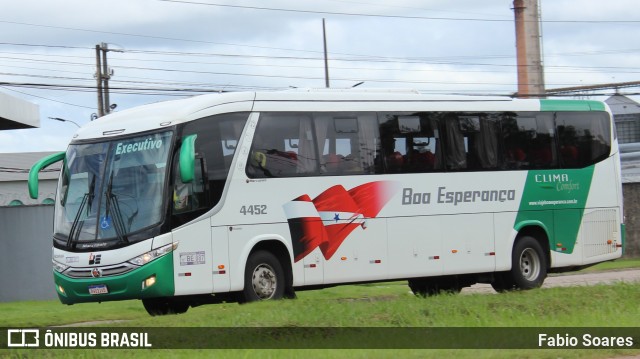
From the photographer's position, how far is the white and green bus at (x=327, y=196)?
16.5m

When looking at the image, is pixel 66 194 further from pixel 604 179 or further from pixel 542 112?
→ pixel 604 179

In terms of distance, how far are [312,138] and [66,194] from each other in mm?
4060

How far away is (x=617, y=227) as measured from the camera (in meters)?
22.4

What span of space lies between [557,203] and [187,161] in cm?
854

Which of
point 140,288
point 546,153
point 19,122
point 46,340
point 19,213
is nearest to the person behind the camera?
point 46,340

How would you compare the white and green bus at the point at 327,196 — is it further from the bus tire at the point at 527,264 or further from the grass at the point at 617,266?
the grass at the point at 617,266

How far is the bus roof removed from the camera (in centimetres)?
1698

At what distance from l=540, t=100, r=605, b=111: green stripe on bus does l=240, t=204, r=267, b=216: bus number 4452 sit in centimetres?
688

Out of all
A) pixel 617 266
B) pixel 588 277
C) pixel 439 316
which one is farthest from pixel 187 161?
pixel 617 266

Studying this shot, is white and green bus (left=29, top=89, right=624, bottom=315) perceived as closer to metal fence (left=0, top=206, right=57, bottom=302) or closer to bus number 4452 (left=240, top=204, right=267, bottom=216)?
bus number 4452 (left=240, top=204, right=267, bottom=216)

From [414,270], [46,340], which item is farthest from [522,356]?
[414,270]

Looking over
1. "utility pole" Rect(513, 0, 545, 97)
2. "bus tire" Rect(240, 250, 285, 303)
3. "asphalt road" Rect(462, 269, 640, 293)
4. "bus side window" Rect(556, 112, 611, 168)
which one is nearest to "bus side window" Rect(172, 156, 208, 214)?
"bus tire" Rect(240, 250, 285, 303)

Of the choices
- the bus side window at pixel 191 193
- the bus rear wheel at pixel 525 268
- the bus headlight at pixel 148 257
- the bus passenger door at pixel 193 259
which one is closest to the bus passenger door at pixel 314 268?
the bus passenger door at pixel 193 259

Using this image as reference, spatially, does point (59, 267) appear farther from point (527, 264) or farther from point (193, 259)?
point (527, 264)
